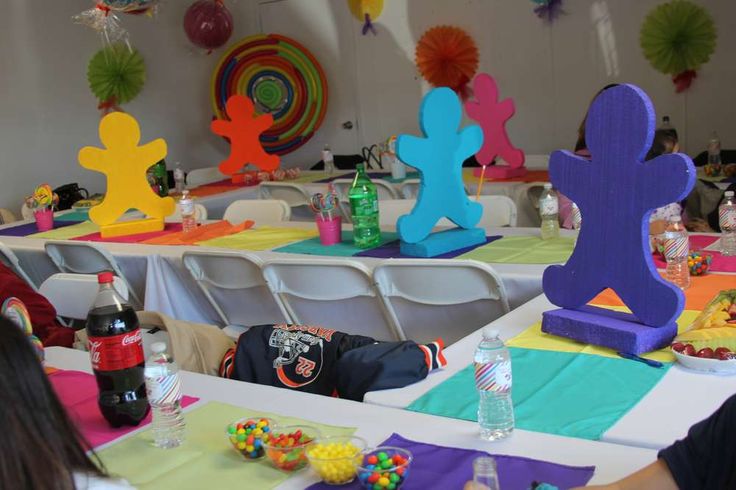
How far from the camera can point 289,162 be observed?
8242 mm

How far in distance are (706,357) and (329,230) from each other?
6.55ft

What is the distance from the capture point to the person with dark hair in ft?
3.32

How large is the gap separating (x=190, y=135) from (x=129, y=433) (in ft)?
23.0

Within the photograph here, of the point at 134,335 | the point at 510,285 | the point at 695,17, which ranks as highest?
the point at 695,17

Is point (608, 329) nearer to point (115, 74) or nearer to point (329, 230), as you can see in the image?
point (329, 230)

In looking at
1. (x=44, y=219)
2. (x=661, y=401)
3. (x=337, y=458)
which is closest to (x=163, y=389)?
(x=337, y=458)

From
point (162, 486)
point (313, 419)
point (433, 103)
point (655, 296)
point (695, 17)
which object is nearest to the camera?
point (162, 486)

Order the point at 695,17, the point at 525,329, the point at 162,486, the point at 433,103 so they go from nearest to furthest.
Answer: the point at 162,486, the point at 525,329, the point at 433,103, the point at 695,17

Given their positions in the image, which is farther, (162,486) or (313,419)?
(313,419)

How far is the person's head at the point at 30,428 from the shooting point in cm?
101

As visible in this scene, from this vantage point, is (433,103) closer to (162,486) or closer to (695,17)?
(162,486)

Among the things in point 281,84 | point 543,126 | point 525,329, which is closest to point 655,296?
point 525,329

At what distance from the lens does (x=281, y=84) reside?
7.92 metres

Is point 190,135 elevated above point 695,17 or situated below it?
below
